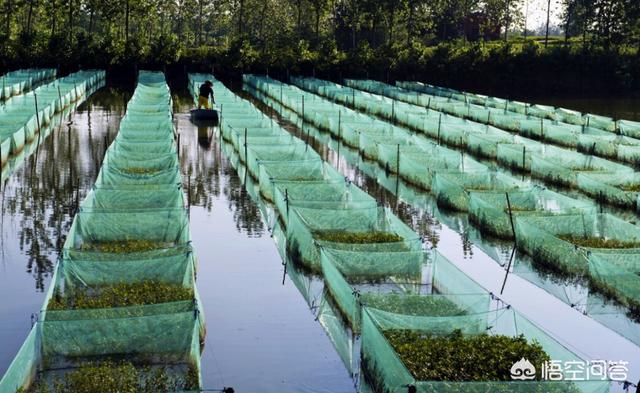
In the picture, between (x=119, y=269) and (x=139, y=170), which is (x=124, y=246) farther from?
(x=139, y=170)

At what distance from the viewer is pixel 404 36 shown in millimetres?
100875

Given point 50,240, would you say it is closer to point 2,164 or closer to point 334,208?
point 334,208

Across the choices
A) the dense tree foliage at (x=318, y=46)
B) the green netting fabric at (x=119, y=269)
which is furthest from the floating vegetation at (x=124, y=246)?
the dense tree foliage at (x=318, y=46)

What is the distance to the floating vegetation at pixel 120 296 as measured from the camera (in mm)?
15320

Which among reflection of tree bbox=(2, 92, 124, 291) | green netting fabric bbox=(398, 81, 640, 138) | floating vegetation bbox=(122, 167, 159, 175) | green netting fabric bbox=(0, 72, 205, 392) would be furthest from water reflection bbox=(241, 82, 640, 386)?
green netting fabric bbox=(398, 81, 640, 138)

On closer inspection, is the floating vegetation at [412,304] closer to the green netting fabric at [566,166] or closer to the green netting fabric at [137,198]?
the green netting fabric at [137,198]

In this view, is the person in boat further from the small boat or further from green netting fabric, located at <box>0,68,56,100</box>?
green netting fabric, located at <box>0,68,56,100</box>

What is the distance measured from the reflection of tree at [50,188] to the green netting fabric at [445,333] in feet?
27.5

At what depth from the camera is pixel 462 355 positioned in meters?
13.5

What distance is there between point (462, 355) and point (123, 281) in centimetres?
644

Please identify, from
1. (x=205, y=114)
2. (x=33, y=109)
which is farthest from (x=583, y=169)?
(x=33, y=109)

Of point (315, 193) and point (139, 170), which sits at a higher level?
point (139, 170)

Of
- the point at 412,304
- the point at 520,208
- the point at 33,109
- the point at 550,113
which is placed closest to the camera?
the point at 412,304

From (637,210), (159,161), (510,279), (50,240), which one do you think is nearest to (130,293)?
(50,240)
